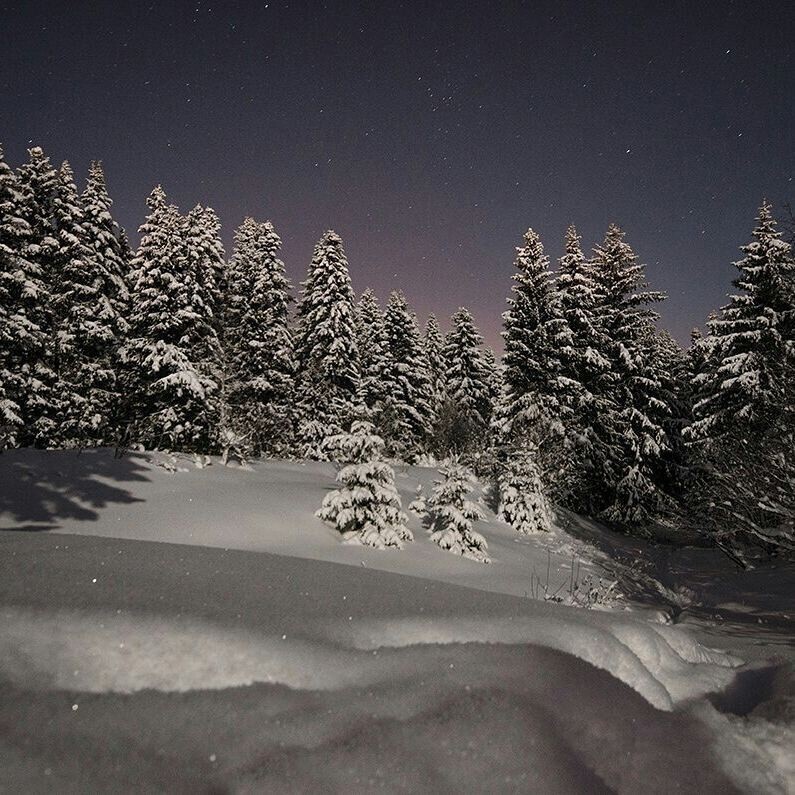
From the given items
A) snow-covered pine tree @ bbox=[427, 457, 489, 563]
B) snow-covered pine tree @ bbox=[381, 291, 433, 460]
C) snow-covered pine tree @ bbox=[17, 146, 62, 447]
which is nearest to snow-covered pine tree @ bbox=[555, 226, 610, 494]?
snow-covered pine tree @ bbox=[427, 457, 489, 563]

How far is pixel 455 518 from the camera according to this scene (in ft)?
32.8

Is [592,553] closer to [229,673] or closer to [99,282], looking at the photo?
[229,673]

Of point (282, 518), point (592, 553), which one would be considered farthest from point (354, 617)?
point (592, 553)

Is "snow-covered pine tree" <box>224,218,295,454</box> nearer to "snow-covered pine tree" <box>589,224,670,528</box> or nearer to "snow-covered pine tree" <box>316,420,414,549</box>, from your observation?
"snow-covered pine tree" <box>316,420,414,549</box>

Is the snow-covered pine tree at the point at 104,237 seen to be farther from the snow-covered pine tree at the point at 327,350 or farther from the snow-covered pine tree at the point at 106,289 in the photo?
the snow-covered pine tree at the point at 327,350

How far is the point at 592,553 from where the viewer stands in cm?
1353

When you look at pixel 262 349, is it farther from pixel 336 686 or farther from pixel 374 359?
pixel 336 686

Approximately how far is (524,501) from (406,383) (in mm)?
14294

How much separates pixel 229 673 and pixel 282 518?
7.85 meters

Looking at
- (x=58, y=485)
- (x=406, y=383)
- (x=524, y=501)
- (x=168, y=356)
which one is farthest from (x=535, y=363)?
(x=58, y=485)

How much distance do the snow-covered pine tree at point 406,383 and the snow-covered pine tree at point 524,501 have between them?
1146 cm

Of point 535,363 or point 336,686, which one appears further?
point 535,363

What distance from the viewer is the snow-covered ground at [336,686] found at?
5.14 feet

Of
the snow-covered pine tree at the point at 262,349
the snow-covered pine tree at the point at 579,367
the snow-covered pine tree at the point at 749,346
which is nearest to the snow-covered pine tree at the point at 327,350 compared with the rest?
the snow-covered pine tree at the point at 262,349
